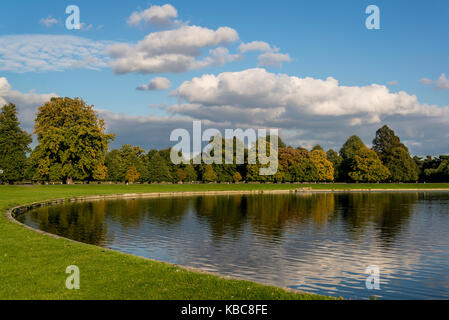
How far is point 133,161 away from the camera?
119 meters

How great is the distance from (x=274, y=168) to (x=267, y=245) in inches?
3696

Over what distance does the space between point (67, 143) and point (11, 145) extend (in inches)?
699

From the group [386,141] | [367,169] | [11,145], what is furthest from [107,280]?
[386,141]

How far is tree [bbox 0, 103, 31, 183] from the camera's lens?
7875 centimetres

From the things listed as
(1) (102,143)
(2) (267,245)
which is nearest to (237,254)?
(2) (267,245)

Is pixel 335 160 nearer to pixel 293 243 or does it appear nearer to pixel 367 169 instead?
pixel 367 169

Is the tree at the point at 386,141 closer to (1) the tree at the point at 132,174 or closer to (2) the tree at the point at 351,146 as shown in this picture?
(2) the tree at the point at 351,146

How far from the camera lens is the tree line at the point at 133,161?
238ft

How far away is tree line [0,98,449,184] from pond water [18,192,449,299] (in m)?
36.0

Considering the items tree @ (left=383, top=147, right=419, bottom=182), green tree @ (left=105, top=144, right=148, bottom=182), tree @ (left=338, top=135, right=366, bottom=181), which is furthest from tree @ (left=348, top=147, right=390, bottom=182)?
green tree @ (left=105, top=144, right=148, bottom=182)

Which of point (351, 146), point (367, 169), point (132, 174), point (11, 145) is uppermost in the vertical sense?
point (351, 146)

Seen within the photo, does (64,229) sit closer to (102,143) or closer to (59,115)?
(102,143)

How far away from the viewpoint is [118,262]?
14500 mm

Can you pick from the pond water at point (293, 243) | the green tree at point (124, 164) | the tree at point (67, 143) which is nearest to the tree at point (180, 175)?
the green tree at point (124, 164)
